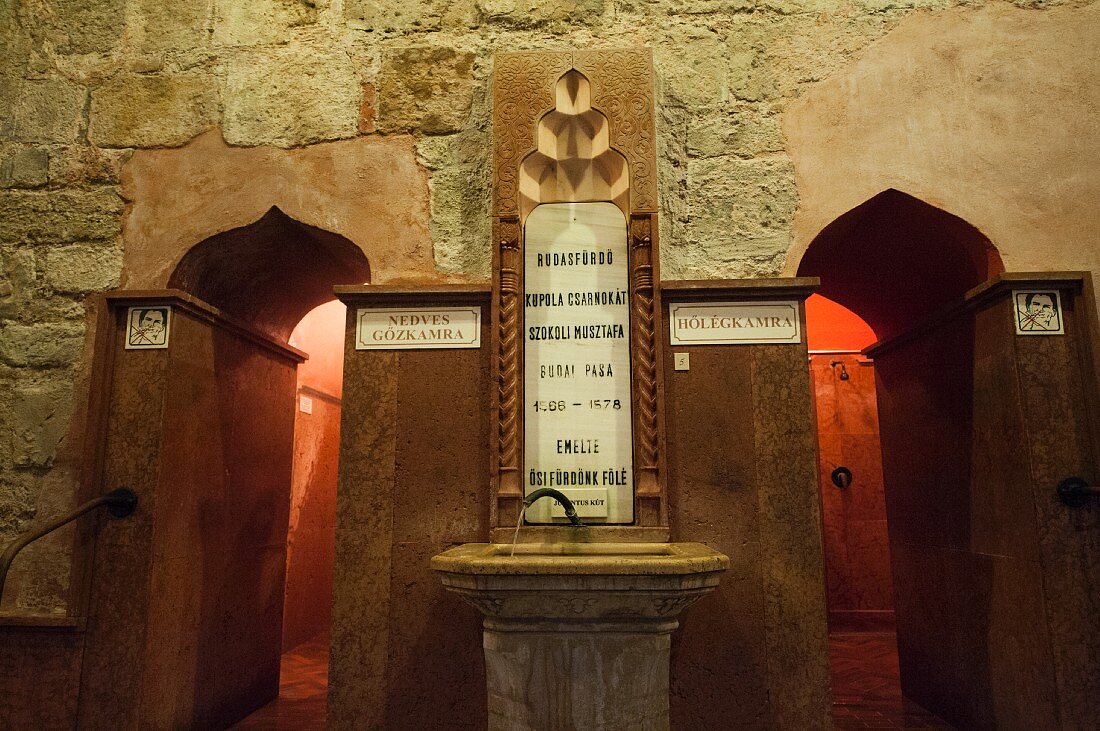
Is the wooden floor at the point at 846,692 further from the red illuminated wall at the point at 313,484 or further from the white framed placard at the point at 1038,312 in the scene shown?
the white framed placard at the point at 1038,312

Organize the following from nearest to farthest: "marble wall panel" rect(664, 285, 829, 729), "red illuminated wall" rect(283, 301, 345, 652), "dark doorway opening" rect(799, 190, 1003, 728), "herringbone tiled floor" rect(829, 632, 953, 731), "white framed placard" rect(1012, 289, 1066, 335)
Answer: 1. "marble wall panel" rect(664, 285, 829, 729)
2. "white framed placard" rect(1012, 289, 1066, 335)
3. "dark doorway opening" rect(799, 190, 1003, 728)
4. "herringbone tiled floor" rect(829, 632, 953, 731)
5. "red illuminated wall" rect(283, 301, 345, 652)

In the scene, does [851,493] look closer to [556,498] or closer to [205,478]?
[556,498]

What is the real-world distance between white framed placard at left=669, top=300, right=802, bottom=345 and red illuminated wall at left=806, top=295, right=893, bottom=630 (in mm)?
3078

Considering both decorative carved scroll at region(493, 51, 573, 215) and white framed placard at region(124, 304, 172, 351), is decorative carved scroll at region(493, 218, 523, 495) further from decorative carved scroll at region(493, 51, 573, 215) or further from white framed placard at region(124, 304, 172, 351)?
white framed placard at region(124, 304, 172, 351)

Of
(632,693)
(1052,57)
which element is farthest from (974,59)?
(632,693)

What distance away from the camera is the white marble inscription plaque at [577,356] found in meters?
3.01

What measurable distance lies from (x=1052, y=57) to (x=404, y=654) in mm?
3792

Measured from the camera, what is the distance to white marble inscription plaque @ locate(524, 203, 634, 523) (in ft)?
9.87

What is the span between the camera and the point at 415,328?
10.4ft

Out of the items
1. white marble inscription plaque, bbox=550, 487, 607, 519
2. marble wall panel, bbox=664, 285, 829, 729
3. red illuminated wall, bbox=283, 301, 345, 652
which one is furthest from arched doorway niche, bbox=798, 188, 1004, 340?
red illuminated wall, bbox=283, 301, 345, 652

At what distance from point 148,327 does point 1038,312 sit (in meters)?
3.79

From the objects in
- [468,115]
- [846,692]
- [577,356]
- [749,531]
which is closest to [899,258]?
[749,531]

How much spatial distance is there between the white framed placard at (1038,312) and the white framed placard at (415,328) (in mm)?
2234

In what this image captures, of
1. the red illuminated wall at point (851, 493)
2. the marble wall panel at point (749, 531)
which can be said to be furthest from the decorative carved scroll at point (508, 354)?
the red illuminated wall at point (851, 493)
